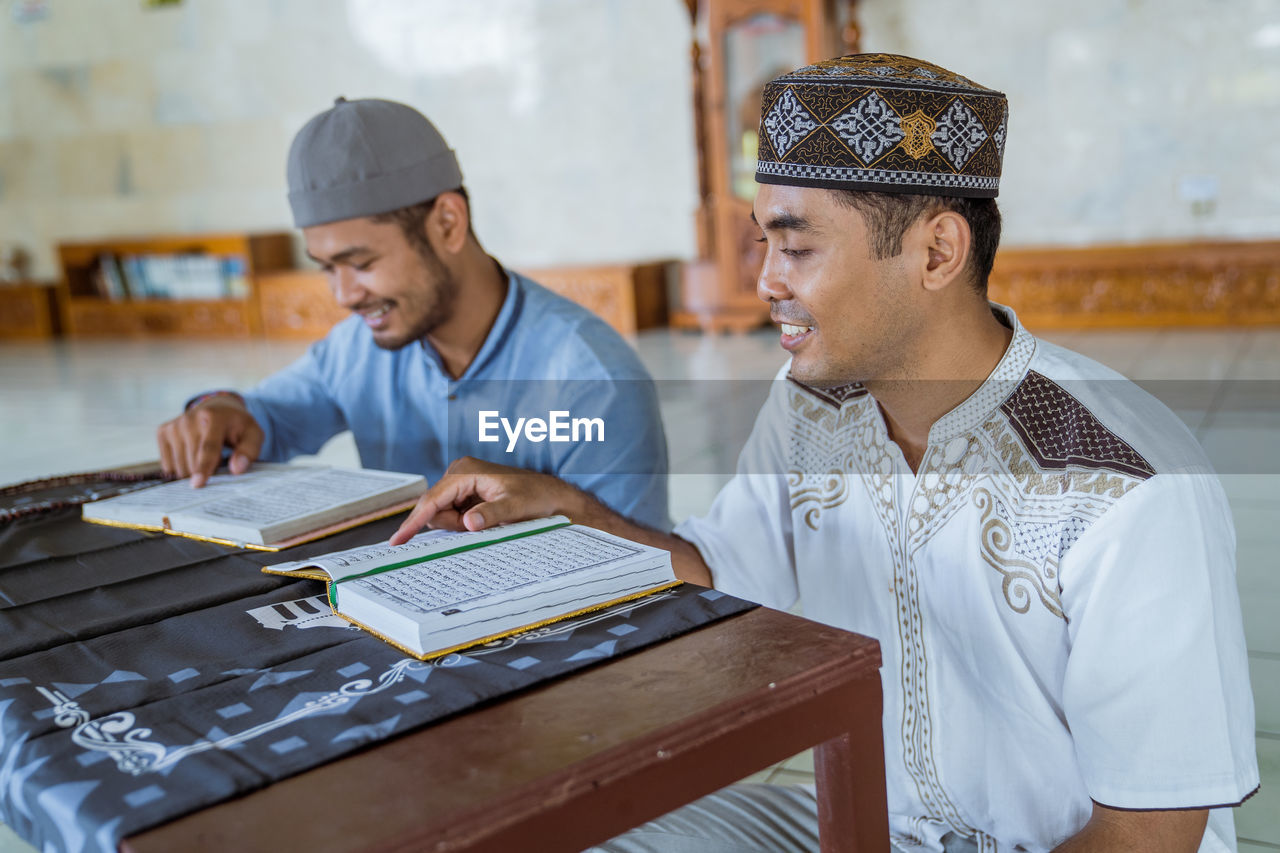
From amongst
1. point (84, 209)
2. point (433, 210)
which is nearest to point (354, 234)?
point (433, 210)

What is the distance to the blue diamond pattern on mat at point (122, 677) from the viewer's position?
3.13 feet

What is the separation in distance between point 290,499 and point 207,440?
0.36m

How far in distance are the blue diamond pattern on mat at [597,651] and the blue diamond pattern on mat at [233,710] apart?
255 mm

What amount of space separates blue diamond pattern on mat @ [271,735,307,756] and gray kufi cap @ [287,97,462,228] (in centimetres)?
131

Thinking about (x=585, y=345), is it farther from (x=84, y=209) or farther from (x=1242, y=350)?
(x=84, y=209)

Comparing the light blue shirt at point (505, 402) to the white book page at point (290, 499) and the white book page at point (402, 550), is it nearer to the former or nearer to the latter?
the white book page at point (290, 499)

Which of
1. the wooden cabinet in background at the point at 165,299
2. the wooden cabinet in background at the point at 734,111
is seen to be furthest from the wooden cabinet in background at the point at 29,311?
the wooden cabinet in background at the point at 734,111

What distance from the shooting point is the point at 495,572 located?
1.08 metres

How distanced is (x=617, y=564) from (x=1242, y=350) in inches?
216

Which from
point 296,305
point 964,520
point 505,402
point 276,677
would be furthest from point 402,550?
point 296,305

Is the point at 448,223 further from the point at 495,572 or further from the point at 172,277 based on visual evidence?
the point at 172,277

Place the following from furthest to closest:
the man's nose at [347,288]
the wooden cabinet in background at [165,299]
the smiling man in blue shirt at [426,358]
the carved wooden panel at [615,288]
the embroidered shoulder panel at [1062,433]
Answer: the wooden cabinet in background at [165,299]
the carved wooden panel at [615,288]
the man's nose at [347,288]
the smiling man in blue shirt at [426,358]
the embroidered shoulder panel at [1062,433]

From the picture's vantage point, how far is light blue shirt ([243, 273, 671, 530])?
1934 millimetres

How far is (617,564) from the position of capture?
3.51ft
